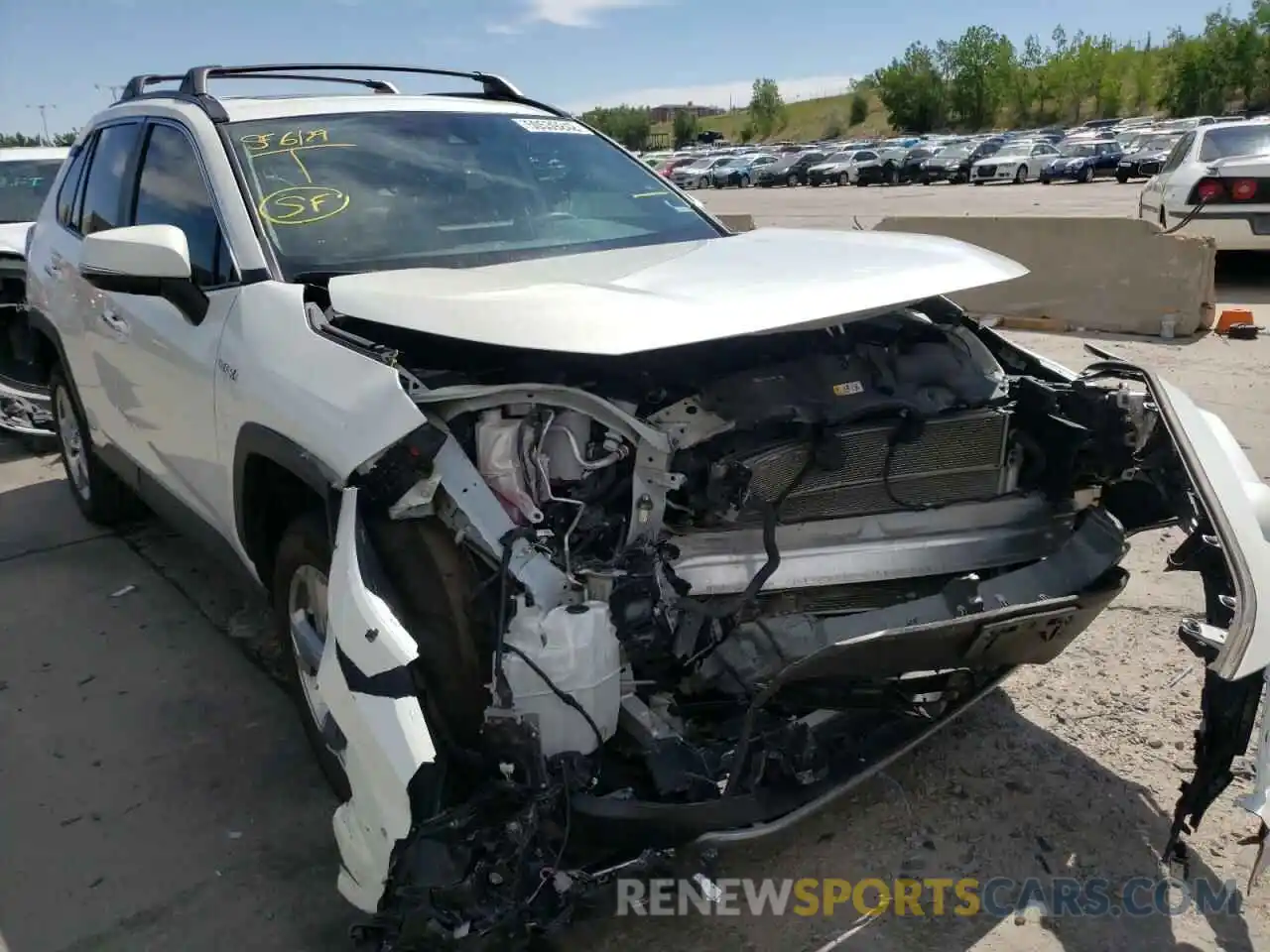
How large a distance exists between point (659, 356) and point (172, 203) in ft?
6.80

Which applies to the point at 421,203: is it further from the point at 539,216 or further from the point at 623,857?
the point at 623,857

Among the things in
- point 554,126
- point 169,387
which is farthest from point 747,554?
point 554,126

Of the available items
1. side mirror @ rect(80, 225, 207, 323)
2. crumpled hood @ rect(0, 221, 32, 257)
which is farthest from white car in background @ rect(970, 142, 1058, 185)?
side mirror @ rect(80, 225, 207, 323)

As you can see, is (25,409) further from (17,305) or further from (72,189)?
(72,189)

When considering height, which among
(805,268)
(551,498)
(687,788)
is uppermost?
(805,268)

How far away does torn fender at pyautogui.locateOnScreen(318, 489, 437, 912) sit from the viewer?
210 centimetres

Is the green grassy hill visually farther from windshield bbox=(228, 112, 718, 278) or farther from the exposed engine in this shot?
the exposed engine

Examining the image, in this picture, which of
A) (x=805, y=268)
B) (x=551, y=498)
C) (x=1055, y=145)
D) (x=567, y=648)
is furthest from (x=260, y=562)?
(x=1055, y=145)

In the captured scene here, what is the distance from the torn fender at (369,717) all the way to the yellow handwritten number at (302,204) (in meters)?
1.38

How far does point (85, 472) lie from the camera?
17.8 ft

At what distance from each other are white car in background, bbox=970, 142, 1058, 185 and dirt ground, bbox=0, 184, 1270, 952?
1524 inches

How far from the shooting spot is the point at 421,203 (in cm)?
351

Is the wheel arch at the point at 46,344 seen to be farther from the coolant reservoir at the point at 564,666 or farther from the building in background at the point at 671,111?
the building in background at the point at 671,111

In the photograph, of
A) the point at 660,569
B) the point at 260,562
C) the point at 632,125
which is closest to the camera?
the point at 660,569
